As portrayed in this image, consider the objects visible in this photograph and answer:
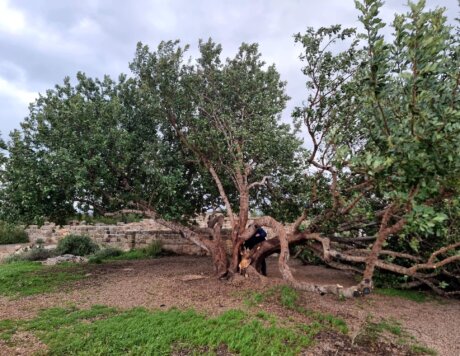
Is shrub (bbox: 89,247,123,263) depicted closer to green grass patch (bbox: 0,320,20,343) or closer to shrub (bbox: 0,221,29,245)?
shrub (bbox: 0,221,29,245)

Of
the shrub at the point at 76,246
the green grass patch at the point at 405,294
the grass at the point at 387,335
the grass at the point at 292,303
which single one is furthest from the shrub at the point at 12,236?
the grass at the point at 387,335

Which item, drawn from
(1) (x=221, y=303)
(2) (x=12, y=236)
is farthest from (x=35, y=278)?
(2) (x=12, y=236)

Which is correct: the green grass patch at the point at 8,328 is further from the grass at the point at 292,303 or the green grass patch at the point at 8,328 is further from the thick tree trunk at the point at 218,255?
the thick tree trunk at the point at 218,255

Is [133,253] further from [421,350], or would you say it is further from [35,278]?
[421,350]

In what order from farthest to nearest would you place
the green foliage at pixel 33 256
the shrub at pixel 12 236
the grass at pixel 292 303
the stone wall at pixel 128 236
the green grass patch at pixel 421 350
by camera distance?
the shrub at pixel 12 236
the stone wall at pixel 128 236
the green foliage at pixel 33 256
the grass at pixel 292 303
the green grass patch at pixel 421 350

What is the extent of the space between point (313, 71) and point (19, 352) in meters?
6.94

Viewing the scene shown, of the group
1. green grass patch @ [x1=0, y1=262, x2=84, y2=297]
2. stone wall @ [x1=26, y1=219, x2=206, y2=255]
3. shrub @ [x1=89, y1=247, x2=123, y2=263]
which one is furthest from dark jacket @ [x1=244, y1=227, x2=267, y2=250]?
shrub @ [x1=89, y1=247, x2=123, y2=263]

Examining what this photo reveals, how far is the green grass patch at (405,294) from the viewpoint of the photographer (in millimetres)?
7423

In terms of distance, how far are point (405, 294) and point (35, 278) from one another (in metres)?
8.57

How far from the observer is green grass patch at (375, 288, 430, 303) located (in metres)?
7.42

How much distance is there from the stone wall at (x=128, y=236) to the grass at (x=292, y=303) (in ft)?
22.3

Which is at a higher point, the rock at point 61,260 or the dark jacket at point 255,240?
the dark jacket at point 255,240

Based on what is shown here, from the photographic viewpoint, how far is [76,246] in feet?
43.4

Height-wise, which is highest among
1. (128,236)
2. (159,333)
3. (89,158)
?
(89,158)
